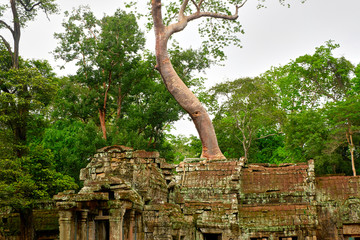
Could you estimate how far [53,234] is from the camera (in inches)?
648

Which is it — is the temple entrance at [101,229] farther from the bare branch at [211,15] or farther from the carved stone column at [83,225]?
the bare branch at [211,15]

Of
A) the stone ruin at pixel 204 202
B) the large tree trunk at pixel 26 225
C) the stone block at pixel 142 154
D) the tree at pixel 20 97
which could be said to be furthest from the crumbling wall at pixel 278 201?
the tree at pixel 20 97

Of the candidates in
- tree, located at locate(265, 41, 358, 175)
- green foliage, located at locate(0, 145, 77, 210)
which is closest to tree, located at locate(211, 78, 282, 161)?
tree, located at locate(265, 41, 358, 175)

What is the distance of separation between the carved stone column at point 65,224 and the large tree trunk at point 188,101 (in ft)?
43.0

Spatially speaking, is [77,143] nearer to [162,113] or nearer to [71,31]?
[162,113]

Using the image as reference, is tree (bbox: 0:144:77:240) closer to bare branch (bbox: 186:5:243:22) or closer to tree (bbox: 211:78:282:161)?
bare branch (bbox: 186:5:243:22)

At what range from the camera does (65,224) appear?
9.85 meters

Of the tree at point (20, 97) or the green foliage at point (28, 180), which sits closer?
the green foliage at point (28, 180)

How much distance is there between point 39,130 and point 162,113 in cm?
1017

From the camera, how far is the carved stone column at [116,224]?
33.6 feet

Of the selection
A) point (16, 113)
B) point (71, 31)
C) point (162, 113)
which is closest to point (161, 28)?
point (162, 113)

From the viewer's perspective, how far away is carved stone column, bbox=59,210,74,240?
9820 millimetres

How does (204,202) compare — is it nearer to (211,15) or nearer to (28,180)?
(28,180)

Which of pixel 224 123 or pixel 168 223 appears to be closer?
pixel 168 223
